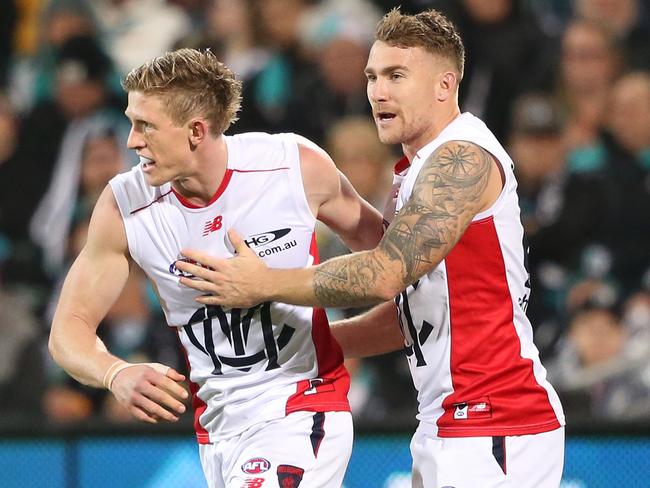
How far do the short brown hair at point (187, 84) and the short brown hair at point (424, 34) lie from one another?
0.54 metres

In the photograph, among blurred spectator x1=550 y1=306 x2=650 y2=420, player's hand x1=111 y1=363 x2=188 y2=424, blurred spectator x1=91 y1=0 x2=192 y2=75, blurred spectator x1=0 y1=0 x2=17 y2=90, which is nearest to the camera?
player's hand x1=111 y1=363 x2=188 y2=424

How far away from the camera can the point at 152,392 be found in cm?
336

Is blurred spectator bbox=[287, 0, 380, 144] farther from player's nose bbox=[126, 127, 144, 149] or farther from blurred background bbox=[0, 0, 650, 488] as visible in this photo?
player's nose bbox=[126, 127, 144, 149]

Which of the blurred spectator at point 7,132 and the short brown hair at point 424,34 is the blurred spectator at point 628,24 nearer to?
Answer: the short brown hair at point 424,34

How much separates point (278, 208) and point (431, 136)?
0.54 meters

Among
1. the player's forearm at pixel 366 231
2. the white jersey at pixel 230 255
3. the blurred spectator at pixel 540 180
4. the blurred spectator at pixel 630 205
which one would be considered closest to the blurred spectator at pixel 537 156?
the blurred spectator at pixel 540 180

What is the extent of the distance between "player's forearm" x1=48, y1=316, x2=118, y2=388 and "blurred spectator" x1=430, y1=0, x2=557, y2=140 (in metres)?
3.67

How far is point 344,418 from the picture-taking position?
376 centimetres

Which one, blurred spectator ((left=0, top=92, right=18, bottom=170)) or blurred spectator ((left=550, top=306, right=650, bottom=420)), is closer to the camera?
blurred spectator ((left=550, top=306, right=650, bottom=420))

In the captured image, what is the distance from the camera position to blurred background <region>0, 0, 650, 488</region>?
19.2 feet

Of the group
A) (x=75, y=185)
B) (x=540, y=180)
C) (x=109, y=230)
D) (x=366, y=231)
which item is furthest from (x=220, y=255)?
(x=75, y=185)

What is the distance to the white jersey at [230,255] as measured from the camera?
3689 mm

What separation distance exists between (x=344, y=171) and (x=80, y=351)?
339cm

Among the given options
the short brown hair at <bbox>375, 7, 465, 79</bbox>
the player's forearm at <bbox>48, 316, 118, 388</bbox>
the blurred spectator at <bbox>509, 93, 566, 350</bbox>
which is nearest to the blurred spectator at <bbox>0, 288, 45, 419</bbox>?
the blurred spectator at <bbox>509, 93, 566, 350</bbox>
